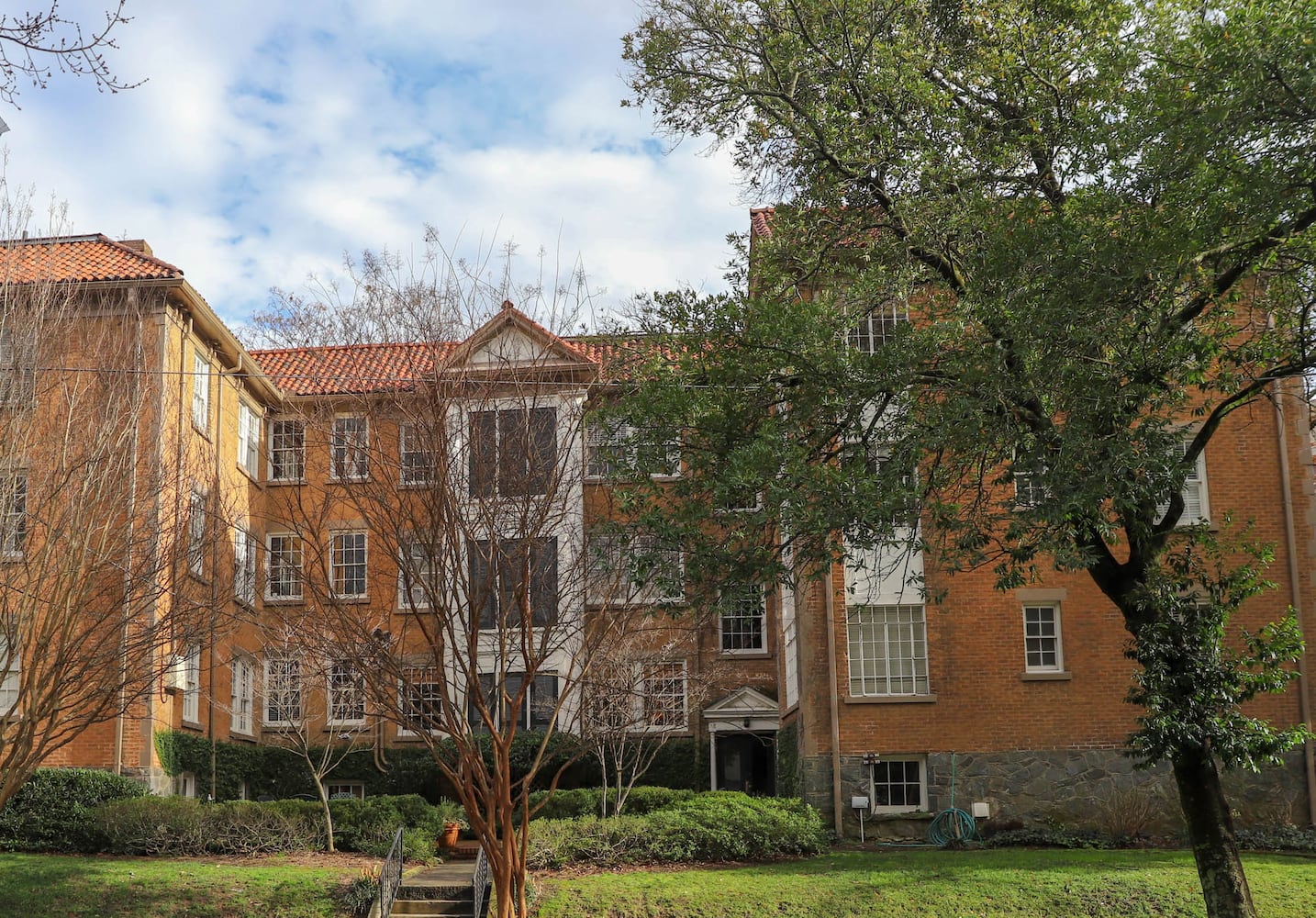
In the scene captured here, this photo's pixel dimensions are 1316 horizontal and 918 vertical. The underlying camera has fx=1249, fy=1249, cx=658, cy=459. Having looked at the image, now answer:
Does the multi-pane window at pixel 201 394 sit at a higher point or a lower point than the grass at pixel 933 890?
higher

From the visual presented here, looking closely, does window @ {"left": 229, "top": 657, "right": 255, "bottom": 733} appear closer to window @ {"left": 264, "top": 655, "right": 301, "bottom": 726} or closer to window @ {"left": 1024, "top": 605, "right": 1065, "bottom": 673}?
window @ {"left": 264, "top": 655, "right": 301, "bottom": 726}

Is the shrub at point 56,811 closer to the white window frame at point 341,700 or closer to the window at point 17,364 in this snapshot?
the white window frame at point 341,700

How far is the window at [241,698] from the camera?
29.0 m

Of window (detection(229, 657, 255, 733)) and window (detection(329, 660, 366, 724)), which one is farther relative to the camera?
window (detection(229, 657, 255, 733))

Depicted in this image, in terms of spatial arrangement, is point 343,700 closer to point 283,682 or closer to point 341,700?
point 341,700

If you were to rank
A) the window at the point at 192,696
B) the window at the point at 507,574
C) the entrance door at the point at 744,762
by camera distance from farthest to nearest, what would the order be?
the entrance door at the point at 744,762 < the window at the point at 192,696 < the window at the point at 507,574

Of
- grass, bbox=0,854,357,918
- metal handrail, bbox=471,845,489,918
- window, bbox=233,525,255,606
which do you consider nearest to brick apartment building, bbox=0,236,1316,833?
window, bbox=233,525,255,606

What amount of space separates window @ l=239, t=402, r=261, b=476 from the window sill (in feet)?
49.9

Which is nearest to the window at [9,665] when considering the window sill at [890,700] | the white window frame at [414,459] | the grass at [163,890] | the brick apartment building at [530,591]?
the brick apartment building at [530,591]

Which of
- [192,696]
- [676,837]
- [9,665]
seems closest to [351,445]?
[9,665]

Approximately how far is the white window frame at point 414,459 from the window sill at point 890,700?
12188 millimetres

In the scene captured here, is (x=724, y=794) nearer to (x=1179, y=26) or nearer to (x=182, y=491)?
(x=182, y=491)

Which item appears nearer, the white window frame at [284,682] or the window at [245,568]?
the window at [245,568]

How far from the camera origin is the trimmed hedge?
64.5 ft
